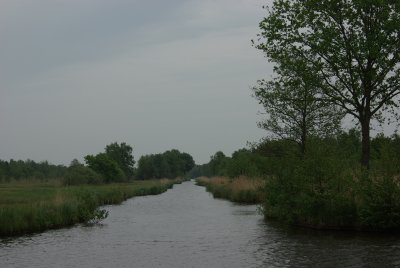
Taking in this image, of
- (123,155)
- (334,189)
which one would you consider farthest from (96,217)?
(123,155)

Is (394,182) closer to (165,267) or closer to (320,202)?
(320,202)

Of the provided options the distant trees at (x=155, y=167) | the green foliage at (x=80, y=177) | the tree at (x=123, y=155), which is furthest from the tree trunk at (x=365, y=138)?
the distant trees at (x=155, y=167)

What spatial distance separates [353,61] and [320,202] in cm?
831

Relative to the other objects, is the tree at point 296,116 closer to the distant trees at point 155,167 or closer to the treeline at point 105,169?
the treeline at point 105,169

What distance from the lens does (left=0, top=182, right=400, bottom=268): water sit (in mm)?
17734

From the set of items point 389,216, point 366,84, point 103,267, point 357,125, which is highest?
point 366,84

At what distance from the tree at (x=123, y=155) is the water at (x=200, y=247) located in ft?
292

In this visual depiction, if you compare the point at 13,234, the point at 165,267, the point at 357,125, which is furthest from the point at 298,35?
the point at 13,234

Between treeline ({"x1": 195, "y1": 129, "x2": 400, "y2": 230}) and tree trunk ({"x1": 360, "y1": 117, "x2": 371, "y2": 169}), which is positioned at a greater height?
tree trunk ({"x1": 360, "y1": 117, "x2": 371, "y2": 169})

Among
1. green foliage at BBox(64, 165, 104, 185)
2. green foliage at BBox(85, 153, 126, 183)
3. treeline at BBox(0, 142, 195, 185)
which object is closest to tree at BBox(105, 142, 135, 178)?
treeline at BBox(0, 142, 195, 185)

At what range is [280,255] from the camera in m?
18.7

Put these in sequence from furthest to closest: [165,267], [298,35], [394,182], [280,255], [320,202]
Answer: [298,35] < [320,202] < [394,182] < [280,255] < [165,267]

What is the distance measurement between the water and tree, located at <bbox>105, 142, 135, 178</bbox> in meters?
89.1

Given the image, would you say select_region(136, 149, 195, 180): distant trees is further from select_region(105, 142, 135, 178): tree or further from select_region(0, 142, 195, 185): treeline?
select_region(105, 142, 135, 178): tree
